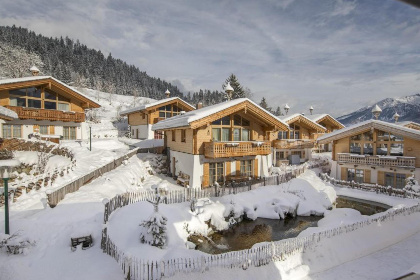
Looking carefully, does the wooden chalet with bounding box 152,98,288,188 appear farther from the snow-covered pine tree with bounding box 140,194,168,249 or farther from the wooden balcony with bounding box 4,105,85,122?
the wooden balcony with bounding box 4,105,85,122

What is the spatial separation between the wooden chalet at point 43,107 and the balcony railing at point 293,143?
84.5 ft

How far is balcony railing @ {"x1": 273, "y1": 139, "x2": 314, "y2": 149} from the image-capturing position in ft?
103

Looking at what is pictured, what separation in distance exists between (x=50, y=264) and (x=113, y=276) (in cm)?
278

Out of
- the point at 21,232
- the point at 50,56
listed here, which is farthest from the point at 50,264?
the point at 50,56

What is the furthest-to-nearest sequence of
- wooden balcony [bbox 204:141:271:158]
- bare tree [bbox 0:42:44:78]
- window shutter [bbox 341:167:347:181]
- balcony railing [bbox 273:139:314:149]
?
bare tree [bbox 0:42:44:78] < balcony railing [bbox 273:139:314:149] < window shutter [bbox 341:167:347:181] < wooden balcony [bbox 204:141:271:158]

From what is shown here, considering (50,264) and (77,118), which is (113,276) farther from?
(77,118)

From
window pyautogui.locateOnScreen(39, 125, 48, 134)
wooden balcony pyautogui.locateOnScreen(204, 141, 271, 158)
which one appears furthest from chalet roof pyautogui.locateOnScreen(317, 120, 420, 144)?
window pyautogui.locateOnScreen(39, 125, 48, 134)

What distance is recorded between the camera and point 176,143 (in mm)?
22656

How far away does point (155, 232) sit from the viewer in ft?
32.6

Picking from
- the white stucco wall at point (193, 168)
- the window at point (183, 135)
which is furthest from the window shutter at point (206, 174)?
the window at point (183, 135)

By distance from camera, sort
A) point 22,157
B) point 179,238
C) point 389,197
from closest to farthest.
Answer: point 179,238
point 22,157
point 389,197

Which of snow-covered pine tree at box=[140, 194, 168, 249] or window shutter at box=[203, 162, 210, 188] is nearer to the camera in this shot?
snow-covered pine tree at box=[140, 194, 168, 249]

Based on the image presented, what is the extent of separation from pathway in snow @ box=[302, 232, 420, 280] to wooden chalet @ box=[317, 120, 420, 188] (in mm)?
10257

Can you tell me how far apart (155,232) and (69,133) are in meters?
24.9
